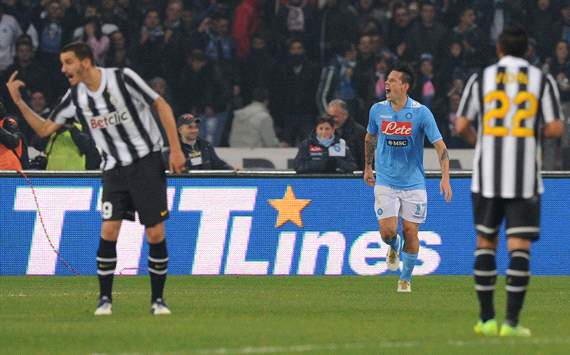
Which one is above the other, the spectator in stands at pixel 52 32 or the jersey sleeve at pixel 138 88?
the jersey sleeve at pixel 138 88

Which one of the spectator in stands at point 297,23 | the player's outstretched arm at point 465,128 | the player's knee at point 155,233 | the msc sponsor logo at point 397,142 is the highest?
the player's outstretched arm at point 465,128

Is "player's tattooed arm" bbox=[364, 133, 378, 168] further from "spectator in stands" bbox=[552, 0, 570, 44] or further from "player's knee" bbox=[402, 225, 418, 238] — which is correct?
"spectator in stands" bbox=[552, 0, 570, 44]

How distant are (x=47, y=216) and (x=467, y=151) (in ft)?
24.2

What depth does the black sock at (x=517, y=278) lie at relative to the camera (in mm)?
10070

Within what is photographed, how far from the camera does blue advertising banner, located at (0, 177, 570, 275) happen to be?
18.3 meters

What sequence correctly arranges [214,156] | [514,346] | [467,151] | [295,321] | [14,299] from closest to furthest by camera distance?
[514,346], [295,321], [14,299], [214,156], [467,151]

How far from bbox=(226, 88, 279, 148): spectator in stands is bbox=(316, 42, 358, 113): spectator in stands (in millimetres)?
828

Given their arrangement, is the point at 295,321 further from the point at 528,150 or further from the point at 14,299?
the point at 14,299

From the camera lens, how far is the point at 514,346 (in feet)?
31.3

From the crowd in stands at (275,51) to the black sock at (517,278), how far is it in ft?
43.0

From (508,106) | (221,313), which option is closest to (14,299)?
(221,313)

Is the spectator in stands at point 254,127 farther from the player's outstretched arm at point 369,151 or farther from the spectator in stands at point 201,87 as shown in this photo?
the player's outstretched arm at point 369,151

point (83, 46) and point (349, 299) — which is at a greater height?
point (83, 46)

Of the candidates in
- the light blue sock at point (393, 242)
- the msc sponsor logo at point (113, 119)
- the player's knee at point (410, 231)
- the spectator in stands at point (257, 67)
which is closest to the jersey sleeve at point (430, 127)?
the player's knee at point (410, 231)
